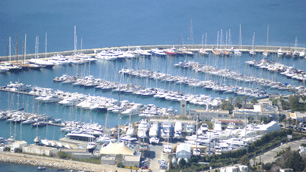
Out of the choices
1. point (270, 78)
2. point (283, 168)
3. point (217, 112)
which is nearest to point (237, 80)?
point (270, 78)

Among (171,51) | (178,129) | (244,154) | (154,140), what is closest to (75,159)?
(154,140)

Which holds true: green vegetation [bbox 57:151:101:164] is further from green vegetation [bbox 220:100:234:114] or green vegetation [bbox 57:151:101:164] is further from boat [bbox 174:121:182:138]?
green vegetation [bbox 220:100:234:114]

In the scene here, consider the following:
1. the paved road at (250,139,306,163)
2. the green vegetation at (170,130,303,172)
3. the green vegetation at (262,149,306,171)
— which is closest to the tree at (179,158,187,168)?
the green vegetation at (170,130,303,172)

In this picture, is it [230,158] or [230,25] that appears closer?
[230,158]

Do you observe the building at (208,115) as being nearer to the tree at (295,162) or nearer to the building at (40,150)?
the tree at (295,162)

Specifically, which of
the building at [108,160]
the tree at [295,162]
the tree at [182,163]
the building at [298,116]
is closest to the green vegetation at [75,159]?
the building at [108,160]

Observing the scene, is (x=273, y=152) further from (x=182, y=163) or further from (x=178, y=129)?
(x=178, y=129)

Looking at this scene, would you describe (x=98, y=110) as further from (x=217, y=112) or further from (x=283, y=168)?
(x=283, y=168)
